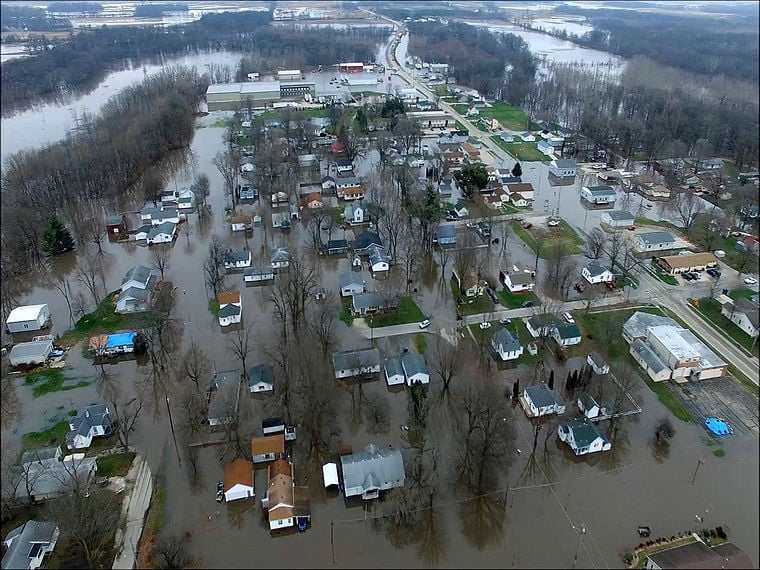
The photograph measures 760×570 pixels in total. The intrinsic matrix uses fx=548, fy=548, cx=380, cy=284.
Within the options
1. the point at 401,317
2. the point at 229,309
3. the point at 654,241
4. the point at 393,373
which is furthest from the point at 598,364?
the point at 229,309

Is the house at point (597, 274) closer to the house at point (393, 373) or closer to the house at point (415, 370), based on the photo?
the house at point (415, 370)

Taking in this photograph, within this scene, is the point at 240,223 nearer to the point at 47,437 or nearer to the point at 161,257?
the point at 161,257

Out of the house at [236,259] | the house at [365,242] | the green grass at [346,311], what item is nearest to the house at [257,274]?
the house at [236,259]

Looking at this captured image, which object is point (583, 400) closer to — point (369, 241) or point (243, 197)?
point (369, 241)

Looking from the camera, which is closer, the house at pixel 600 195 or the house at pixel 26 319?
the house at pixel 26 319

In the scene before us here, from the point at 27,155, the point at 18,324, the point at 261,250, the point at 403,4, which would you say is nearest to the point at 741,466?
the point at 261,250
